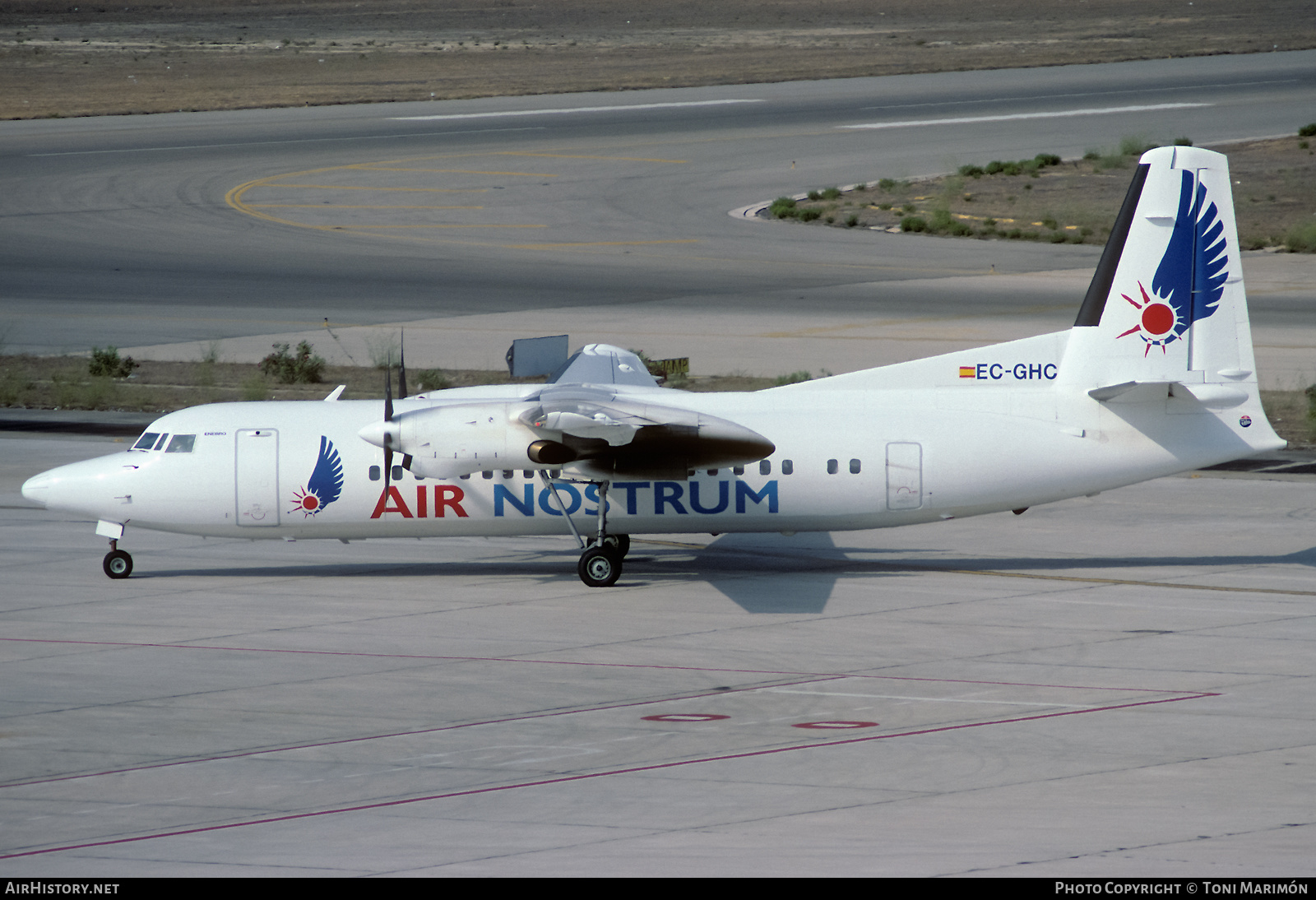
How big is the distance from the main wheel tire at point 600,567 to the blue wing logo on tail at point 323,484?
3953 mm

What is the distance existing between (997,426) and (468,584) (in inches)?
332

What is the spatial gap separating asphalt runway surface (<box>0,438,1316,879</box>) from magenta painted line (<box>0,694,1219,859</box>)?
0.04 m

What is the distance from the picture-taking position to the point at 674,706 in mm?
18234

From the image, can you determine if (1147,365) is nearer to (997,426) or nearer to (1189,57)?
(997,426)

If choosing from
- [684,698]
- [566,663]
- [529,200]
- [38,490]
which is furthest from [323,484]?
[529,200]

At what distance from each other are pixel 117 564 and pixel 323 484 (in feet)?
12.2

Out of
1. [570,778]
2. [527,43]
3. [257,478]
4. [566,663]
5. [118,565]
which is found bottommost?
[570,778]

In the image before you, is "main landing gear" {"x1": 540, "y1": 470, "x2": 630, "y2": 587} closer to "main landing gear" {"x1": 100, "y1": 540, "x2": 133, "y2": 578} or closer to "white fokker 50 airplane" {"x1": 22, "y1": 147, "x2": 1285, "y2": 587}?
"white fokker 50 airplane" {"x1": 22, "y1": 147, "x2": 1285, "y2": 587}


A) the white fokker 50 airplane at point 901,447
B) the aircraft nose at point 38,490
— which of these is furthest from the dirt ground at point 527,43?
the white fokker 50 airplane at point 901,447

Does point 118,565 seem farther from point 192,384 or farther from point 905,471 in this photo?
point 192,384

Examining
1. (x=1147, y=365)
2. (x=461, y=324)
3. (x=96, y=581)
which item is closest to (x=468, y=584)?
(x=96, y=581)

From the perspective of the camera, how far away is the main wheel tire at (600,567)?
78.8 ft

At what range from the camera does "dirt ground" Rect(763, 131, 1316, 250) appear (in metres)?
60.7

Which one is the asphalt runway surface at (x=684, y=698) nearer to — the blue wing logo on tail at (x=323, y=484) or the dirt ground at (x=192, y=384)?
the blue wing logo on tail at (x=323, y=484)
